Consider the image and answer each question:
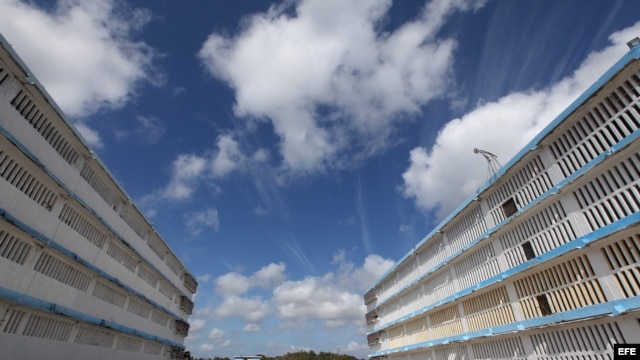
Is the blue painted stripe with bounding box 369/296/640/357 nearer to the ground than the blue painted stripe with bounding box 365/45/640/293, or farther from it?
nearer to the ground

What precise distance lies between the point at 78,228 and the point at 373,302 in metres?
40.8

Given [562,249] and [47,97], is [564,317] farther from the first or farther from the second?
[47,97]

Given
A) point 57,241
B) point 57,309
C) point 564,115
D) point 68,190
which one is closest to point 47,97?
point 68,190

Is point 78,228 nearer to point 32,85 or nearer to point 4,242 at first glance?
point 4,242

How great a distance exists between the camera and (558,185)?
15.0 meters

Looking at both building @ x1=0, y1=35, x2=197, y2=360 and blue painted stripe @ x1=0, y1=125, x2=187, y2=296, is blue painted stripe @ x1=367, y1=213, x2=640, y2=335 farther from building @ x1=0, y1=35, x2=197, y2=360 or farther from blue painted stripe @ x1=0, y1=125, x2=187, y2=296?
blue painted stripe @ x1=0, y1=125, x2=187, y2=296

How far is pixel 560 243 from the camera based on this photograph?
50.4 ft

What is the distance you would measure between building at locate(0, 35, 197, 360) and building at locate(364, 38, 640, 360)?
2309 centimetres

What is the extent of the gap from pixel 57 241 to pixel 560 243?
81.8ft

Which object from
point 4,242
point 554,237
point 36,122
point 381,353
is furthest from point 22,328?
point 381,353

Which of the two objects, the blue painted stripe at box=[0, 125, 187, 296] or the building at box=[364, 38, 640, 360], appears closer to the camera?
the building at box=[364, 38, 640, 360]

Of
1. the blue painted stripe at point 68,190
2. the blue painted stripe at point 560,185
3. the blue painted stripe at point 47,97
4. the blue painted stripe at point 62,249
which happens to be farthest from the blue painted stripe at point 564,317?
the blue painted stripe at point 47,97

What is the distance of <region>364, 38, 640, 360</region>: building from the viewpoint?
40.5ft

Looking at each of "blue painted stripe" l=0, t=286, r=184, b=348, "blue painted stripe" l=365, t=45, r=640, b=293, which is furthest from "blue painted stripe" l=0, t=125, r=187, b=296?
"blue painted stripe" l=365, t=45, r=640, b=293
